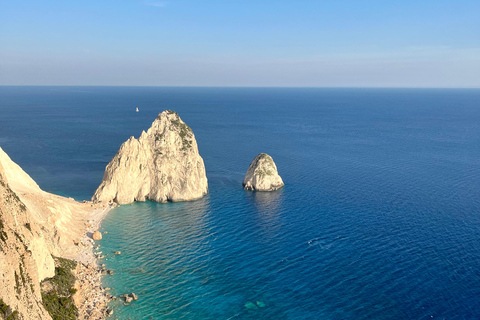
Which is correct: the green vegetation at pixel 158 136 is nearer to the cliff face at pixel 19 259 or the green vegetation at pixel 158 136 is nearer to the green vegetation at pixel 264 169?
the green vegetation at pixel 264 169

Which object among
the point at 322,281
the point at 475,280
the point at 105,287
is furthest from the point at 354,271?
the point at 105,287

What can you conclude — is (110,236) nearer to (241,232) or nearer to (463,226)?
(241,232)

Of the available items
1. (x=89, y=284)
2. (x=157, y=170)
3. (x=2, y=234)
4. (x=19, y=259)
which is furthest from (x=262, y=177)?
(x=2, y=234)

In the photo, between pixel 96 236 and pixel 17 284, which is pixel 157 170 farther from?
pixel 17 284

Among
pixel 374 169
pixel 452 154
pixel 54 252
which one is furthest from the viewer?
pixel 452 154

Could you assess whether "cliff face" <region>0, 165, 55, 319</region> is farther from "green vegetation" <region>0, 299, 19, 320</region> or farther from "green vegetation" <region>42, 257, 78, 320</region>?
"green vegetation" <region>42, 257, 78, 320</region>

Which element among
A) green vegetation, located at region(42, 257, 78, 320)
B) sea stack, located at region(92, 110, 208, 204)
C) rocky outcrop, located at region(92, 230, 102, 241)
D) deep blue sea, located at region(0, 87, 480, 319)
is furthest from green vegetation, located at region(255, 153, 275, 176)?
green vegetation, located at region(42, 257, 78, 320)
